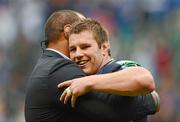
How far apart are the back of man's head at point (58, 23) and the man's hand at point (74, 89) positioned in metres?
0.50

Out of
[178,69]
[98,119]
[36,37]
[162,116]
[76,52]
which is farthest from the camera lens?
[36,37]

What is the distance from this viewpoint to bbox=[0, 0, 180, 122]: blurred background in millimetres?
10797

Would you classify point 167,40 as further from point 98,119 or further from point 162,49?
point 98,119

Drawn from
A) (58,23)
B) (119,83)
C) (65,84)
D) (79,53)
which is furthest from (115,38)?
(119,83)

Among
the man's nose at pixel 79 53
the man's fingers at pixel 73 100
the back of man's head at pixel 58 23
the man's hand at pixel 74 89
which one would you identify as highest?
the back of man's head at pixel 58 23

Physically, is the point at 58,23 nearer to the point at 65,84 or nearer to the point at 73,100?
the point at 65,84

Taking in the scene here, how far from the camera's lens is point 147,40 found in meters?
11.5

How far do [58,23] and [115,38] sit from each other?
6939mm

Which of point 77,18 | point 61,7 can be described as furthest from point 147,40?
point 77,18

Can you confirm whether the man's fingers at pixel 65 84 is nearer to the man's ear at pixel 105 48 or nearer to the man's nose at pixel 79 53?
the man's nose at pixel 79 53

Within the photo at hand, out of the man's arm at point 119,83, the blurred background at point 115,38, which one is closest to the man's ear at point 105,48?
the man's arm at point 119,83

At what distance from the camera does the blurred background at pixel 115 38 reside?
10.8 metres

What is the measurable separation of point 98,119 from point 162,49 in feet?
22.5

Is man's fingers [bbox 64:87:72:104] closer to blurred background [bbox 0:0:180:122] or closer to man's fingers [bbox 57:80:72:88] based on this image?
man's fingers [bbox 57:80:72:88]
